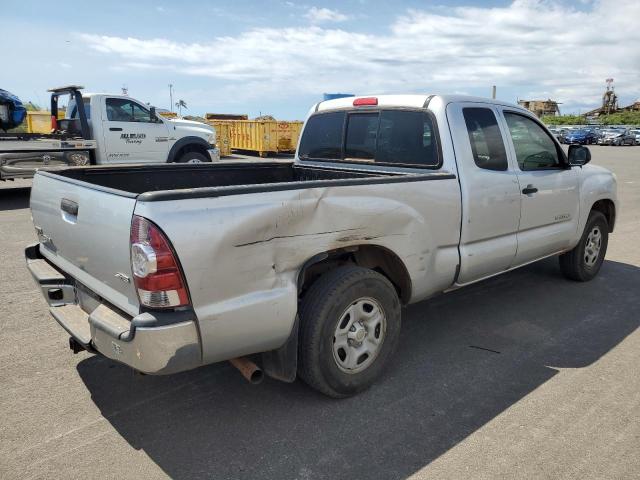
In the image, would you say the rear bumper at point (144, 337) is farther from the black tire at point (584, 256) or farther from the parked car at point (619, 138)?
the parked car at point (619, 138)

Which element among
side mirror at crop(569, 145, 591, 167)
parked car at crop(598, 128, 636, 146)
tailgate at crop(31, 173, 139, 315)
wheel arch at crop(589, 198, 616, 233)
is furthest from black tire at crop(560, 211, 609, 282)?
parked car at crop(598, 128, 636, 146)

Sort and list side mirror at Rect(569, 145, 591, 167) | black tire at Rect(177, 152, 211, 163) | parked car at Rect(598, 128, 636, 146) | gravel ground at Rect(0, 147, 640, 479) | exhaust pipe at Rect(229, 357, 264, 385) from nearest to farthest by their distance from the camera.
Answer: gravel ground at Rect(0, 147, 640, 479), exhaust pipe at Rect(229, 357, 264, 385), side mirror at Rect(569, 145, 591, 167), black tire at Rect(177, 152, 211, 163), parked car at Rect(598, 128, 636, 146)

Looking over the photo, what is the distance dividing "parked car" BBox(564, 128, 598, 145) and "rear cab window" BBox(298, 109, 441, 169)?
4300cm

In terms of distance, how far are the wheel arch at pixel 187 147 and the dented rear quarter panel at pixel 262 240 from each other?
10232 mm

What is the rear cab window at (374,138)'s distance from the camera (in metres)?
3.99

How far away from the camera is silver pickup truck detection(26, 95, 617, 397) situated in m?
2.46

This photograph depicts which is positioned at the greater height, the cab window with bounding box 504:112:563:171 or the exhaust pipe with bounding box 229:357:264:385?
the cab window with bounding box 504:112:563:171

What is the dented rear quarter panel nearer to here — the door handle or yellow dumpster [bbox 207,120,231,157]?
the door handle

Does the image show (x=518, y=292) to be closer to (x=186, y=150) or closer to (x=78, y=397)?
(x=78, y=397)

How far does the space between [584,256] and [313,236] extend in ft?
12.9

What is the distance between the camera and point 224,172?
4.78m

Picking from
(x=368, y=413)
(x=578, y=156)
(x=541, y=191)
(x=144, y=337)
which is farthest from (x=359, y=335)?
(x=578, y=156)

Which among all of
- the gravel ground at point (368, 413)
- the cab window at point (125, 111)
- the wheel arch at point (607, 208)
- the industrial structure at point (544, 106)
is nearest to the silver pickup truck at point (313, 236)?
the gravel ground at point (368, 413)

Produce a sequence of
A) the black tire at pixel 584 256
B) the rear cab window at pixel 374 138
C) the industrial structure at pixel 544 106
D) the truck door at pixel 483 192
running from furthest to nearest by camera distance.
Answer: the industrial structure at pixel 544 106, the black tire at pixel 584 256, the rear cab window at pixel 374 138, the truck door at pixel 483 192
